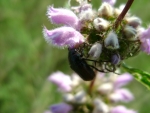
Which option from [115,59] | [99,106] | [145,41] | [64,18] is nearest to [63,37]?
[64,18]

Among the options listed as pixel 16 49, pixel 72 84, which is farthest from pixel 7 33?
pixel 72 84

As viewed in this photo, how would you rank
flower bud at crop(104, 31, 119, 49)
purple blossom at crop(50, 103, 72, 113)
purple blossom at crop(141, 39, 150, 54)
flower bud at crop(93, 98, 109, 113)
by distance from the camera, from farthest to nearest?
purple blossom at crop(50, 103, 72, 113)
flower bud at crop(93, 98, 109, 113)
purple blossom at crop(141, 39, 150, 54)
flower bud at crop(104, 31, 119, 49)

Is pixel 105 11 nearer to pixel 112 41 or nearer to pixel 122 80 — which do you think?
pixel 112 41

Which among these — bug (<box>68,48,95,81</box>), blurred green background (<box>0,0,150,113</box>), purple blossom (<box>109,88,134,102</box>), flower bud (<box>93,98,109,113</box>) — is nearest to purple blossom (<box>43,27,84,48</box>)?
bug (<box>68,48,95,81</box>)

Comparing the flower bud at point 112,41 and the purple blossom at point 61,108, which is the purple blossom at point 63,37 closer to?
the flower bud at point 112,41

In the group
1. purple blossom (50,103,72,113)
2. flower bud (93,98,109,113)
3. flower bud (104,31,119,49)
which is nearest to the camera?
flower bud (104,31,119,49)

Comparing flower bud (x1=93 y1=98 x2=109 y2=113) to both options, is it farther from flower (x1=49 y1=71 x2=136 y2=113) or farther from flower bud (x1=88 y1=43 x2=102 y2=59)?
flower bud (x1=88 y1=43 x2=102 y2=59)
